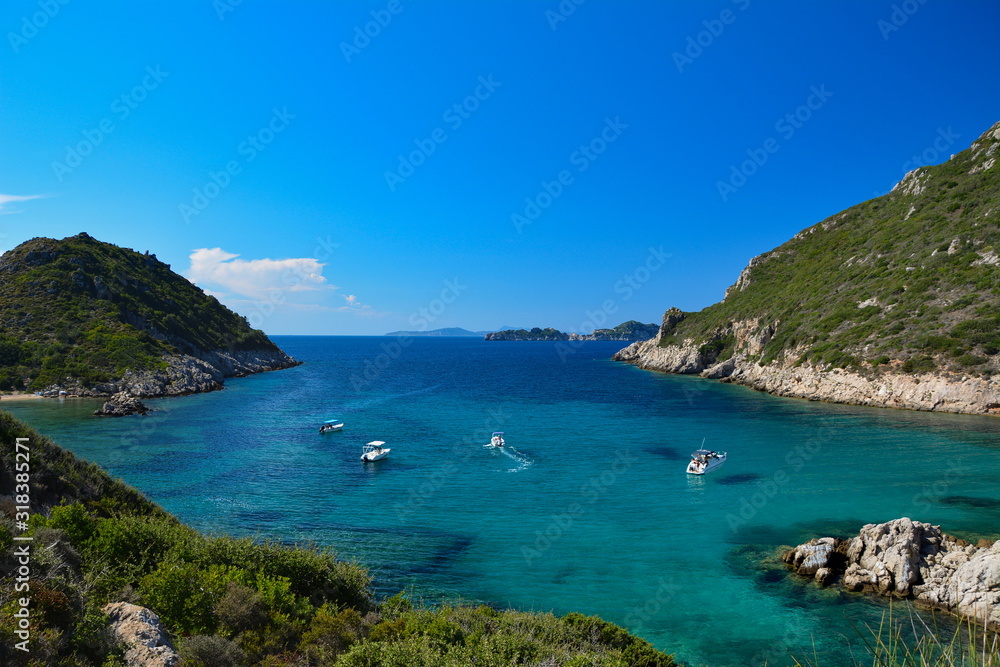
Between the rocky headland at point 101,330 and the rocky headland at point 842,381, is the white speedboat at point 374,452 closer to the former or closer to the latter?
the rocky headland at point 101,330

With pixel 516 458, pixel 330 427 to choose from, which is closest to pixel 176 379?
pixel 330 427

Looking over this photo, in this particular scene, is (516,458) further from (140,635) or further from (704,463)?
(140,635)

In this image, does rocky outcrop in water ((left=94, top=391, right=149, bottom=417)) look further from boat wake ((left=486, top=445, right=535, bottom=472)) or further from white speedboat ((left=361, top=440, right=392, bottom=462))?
boat wake ((left=486, top=445, right=535, bottom=472))

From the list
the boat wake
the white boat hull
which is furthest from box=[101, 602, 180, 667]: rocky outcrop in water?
the white boat hull

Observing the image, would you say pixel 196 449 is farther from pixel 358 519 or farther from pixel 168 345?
pixel 168 345

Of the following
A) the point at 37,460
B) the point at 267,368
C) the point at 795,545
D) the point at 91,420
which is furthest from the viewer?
the point at 267,368

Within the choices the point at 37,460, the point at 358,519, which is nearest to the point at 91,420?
the point at 358,519
